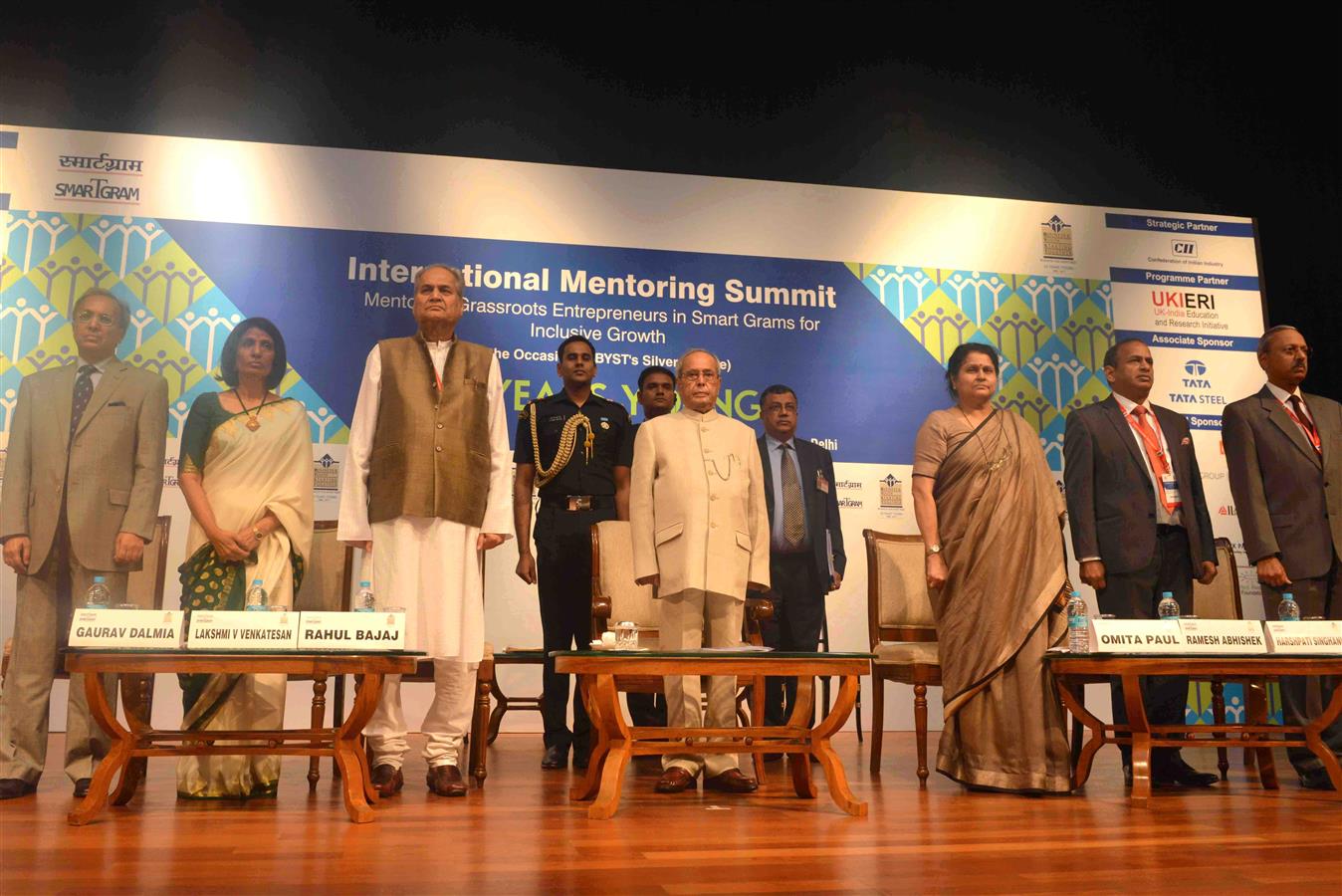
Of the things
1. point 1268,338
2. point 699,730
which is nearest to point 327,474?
point 699,730

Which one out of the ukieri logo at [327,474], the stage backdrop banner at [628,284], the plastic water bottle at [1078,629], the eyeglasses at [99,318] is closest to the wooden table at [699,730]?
the plastic water bottle at [1078,629]

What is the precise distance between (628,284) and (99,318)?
3180mm

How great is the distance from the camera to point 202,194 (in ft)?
19.9

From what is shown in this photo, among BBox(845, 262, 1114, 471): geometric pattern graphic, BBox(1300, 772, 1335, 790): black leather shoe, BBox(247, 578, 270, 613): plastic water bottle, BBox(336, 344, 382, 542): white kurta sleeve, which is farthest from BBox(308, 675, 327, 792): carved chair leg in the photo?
BBox(845, 262, 1114, 471): geometric pattern graphic

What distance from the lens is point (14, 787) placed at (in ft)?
11.0

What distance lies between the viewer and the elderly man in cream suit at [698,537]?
12.0 ft

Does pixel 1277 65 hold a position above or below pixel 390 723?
above

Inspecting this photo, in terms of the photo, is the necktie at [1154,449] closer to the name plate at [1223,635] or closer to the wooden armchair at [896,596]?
the name plate at [1223,635]

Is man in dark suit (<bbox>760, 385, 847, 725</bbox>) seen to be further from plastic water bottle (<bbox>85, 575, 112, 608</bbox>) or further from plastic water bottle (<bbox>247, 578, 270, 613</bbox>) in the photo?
plastic water bottle (<bbox>85, 575, 112, 608</bbox>)

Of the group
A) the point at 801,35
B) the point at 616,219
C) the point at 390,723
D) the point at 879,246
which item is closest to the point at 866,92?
the point at 801,35

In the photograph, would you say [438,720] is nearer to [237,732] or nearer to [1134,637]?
[237,732]

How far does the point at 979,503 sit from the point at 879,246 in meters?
3.11

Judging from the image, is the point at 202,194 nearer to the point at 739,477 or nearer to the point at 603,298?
the point at 603,298

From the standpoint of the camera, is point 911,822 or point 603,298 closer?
point 911,822
